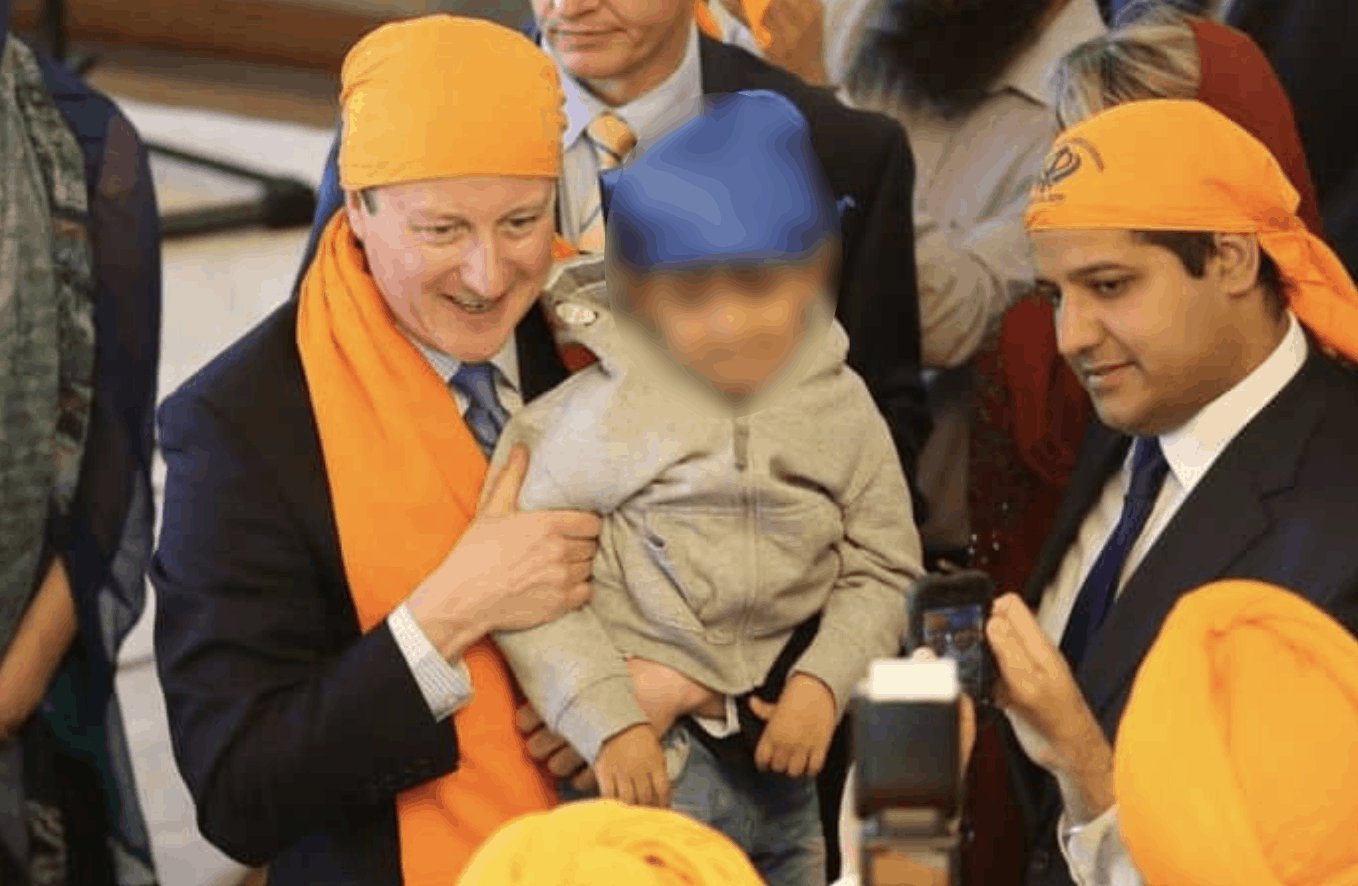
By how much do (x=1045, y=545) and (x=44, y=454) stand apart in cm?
136

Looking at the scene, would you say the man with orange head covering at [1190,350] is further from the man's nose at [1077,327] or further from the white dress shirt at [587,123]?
the white dress shirt at [587,123]

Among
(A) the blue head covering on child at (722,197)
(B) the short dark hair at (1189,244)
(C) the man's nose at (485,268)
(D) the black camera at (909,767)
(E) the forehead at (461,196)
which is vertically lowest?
(B) the short dark hair at (1189,244)

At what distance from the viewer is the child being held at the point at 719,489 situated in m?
2.62

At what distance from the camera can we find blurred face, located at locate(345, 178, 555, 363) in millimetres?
2709

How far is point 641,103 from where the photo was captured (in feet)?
10.6

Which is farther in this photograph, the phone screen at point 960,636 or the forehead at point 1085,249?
the forehead at point 1085,249

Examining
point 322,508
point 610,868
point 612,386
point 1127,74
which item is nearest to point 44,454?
point 322,508

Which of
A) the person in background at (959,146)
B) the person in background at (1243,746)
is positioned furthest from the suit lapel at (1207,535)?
the person in background at (959,146)

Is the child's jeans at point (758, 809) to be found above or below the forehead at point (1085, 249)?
below

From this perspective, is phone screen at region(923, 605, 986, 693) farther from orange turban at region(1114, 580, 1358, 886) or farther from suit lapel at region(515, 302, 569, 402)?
suit lapel at region(515, 302, 569, 402)

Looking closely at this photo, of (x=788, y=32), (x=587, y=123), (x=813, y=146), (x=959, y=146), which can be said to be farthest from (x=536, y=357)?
(x=959, y=146)

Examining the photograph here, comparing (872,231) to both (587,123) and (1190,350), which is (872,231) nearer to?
(587,123)

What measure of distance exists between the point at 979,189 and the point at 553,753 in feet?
4.51

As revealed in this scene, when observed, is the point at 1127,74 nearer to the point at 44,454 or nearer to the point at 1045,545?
the point at 1045,545
